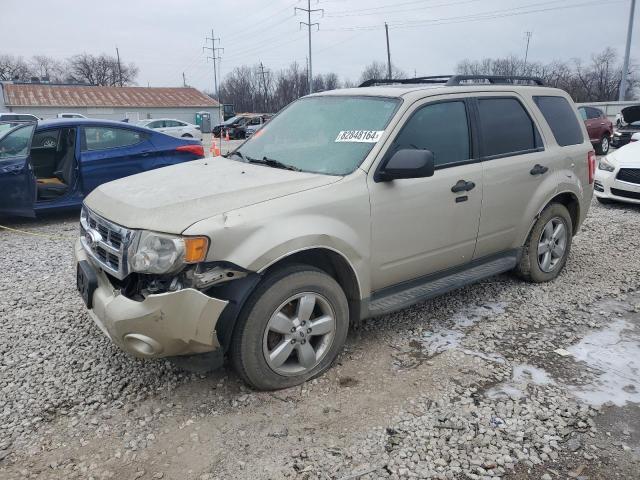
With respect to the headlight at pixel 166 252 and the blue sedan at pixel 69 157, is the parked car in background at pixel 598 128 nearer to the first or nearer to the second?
the blue sedan at pixel 69 157

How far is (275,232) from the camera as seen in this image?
9.45ft

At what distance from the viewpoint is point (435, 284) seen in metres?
3.91

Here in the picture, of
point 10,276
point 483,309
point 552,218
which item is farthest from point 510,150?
point 10,276

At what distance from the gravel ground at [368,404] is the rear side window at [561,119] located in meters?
1.62

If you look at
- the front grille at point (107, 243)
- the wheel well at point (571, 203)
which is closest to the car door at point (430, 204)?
the wheel well at point (571, 203)

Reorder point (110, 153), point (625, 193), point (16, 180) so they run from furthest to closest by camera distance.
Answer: point (625, 193) < point (110, 153) < point (16, 180)

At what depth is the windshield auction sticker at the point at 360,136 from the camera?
3498mm

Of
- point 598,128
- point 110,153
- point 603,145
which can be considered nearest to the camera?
point 110,153

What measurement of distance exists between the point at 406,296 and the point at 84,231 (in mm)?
2280

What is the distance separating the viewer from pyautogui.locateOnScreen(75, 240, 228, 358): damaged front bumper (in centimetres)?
266

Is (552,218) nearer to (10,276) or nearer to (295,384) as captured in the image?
(295,384)

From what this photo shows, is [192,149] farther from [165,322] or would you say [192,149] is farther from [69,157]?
[165,322]

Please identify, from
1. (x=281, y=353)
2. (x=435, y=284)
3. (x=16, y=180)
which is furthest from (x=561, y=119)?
(x=16, y=180)

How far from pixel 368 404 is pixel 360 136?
5.82 feet
